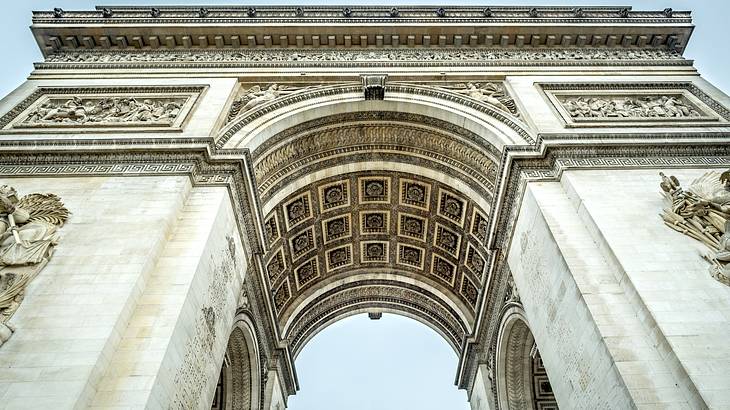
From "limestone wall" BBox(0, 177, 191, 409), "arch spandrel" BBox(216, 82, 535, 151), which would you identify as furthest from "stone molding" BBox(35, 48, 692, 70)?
"limestone wall" BBox(0, 177, 191, 409)

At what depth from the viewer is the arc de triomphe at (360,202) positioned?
21.4ft

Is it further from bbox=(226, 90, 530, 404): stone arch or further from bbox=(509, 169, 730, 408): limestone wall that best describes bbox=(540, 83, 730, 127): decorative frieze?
bbox=(509, 169, 730, 408): limestone wall

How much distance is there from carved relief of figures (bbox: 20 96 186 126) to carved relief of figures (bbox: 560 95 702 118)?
909 cm

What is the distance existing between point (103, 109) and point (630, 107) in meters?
12.1

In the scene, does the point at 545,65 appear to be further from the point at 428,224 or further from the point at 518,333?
the point at 518,333

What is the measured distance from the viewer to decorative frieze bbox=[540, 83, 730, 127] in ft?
33.9

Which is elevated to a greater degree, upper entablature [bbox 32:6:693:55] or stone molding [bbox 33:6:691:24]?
stone molding [bbox 33:6:691:24]

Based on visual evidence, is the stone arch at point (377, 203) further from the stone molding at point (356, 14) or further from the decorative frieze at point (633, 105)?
the stone molding at point (356, 14)

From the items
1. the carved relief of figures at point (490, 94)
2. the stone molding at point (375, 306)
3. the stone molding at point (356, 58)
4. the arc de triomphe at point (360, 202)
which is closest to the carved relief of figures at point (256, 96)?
the arc de triomphe at point (360, 202)

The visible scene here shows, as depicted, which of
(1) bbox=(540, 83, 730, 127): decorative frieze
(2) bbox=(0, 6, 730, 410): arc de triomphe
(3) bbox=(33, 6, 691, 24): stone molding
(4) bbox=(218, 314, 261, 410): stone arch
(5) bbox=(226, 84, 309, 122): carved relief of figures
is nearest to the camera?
(2) bbox=(0, 6, 730, 410): arc de triomphe

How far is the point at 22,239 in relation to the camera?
7301 millimetres

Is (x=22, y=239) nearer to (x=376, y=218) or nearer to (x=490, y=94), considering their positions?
(x=376, y=218)

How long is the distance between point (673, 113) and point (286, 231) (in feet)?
32.0

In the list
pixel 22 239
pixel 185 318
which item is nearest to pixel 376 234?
pixel 185 318
